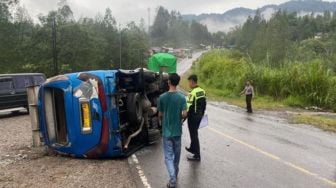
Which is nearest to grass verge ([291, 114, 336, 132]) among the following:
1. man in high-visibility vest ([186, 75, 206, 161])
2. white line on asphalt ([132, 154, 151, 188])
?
man in high-visibility vest ([186, 75, 206, 161])

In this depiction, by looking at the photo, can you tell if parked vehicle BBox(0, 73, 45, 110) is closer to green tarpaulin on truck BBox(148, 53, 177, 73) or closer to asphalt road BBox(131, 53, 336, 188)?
green tarpaulin on truck BBox(148, 53, 177, 73)

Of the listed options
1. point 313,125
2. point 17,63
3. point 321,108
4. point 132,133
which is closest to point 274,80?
point 321,108

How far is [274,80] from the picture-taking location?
2664cm

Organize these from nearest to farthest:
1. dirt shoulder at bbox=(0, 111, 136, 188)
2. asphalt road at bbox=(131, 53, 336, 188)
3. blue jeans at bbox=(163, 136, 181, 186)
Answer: blue jeans at bbox=(163, 136, 181, 186), asphalt road at bbox=(131, 53, 336, 188), dirt shoulder at bbox=(0, 111, 136, 188)

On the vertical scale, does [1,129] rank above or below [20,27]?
below

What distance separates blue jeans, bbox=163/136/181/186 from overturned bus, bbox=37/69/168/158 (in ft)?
7.00

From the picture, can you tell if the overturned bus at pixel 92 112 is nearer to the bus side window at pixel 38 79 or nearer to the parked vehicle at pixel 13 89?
the parked vehicle at pixel 13 89

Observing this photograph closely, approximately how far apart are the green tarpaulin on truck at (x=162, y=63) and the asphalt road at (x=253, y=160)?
4304 mm

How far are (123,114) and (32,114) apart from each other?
207 centimetres

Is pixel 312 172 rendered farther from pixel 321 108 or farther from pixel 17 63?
pixel 17 63

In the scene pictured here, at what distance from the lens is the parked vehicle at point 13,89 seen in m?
19.5

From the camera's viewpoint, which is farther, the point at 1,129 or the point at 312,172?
the point at 1,129

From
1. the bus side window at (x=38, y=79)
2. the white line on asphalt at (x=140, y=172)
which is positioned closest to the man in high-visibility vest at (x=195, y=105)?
the white line on asphalt at (x=140, y=172)

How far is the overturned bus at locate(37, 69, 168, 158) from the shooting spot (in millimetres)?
9070
